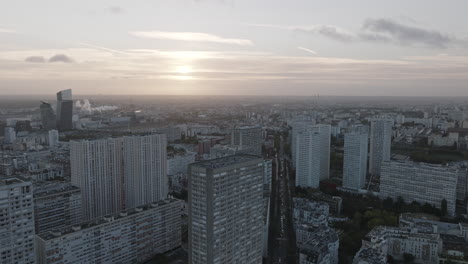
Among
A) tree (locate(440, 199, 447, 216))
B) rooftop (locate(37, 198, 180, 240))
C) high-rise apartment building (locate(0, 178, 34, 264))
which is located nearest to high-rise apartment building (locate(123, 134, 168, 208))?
rooftop (locate(37, 198, 180, 240))

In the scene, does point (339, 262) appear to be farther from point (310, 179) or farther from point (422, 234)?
point (310, 179)

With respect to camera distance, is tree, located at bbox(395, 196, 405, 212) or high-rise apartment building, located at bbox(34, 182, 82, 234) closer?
high-rise apartment building, located at bbox(34, 182, 82, 234)

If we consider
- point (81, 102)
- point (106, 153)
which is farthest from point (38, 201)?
point (81, 102)

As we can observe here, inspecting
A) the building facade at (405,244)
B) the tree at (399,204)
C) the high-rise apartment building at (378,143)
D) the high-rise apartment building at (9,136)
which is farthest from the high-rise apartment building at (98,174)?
the high-rise apartment building at (9,136)

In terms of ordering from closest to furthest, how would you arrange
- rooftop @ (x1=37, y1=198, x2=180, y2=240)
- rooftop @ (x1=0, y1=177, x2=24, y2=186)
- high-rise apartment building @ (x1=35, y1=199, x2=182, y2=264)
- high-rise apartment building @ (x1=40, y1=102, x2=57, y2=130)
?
rooftop @ (x1=0, y1=177, x2=24, y2=186), high-rise apartment building @ (x1=35, y1=199, x2=182, y2=264), rooftop @ (x1=37, y1=198, x2=180, y2=240), high-rise apartment building @ (x1=40, y1=102, x2=57, y2=130)

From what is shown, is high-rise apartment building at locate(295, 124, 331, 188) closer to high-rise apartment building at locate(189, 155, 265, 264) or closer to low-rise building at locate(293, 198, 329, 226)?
low-rise building at locate(293, 198, 329, 226)

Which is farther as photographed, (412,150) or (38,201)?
(412,150)

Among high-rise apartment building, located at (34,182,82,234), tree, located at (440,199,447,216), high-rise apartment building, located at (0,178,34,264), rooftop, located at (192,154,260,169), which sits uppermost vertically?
rooftop, located at (192,154,260,169)
